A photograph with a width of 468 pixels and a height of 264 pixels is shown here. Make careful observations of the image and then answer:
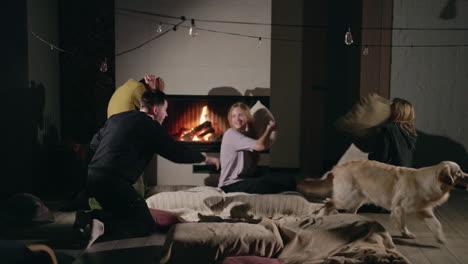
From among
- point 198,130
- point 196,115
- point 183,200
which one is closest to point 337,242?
point 183,200

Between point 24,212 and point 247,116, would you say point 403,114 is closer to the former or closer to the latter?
point 247,116

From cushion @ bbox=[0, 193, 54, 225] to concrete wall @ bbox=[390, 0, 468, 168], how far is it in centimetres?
442

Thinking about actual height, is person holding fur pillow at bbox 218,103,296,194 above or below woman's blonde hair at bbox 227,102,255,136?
below

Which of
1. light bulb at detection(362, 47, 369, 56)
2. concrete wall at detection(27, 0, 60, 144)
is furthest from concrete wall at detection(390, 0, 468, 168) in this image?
concrete wall at detection(27, 0, 60, 144)

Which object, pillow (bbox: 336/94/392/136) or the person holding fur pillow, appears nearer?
the person holding fur pillow

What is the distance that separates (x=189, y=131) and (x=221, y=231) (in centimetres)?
289

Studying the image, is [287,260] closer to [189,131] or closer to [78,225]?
[78,225]

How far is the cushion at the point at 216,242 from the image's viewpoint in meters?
3.48

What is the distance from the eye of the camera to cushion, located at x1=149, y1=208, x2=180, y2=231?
450 cm

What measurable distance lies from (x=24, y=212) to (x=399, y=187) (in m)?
3.22

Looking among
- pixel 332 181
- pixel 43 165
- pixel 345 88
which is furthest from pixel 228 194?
pixel 345 88

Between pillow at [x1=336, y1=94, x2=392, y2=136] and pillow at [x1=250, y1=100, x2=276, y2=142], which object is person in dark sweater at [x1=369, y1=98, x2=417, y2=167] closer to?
pillow at [x1=336, y1=94, x2=392, y2=136]

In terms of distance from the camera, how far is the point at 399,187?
4.18 metres

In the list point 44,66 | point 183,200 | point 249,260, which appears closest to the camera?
point 249,260
